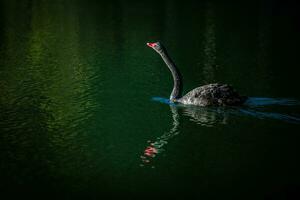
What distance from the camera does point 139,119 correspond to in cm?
1412

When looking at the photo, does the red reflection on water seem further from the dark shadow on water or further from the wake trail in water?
the wake trail in water

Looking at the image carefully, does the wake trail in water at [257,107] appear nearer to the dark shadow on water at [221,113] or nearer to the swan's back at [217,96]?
the dark shadow on water at [221,113]

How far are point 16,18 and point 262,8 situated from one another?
2073cm

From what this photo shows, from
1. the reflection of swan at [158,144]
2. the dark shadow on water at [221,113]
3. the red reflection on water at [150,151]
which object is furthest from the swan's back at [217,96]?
the red reflection on water at [150,151]

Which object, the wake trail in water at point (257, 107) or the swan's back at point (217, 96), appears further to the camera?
the swan's back at point (217, 96)

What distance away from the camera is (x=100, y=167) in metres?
10.8

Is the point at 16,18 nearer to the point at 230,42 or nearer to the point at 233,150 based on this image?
the point at 230,42

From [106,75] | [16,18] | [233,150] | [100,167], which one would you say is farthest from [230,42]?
[100,167]

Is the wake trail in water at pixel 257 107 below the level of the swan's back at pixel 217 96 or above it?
below

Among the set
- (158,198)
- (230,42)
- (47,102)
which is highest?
(230,42)

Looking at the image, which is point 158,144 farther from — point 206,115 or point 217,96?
point 217,96

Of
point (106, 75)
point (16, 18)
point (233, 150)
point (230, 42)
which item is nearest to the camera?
point (233, 150)

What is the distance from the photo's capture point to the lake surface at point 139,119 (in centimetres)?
1016

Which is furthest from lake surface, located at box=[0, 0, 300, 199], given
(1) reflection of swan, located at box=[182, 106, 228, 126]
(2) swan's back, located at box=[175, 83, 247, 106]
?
(2) swan's back, located at box=[175, 83, 247, 106]
